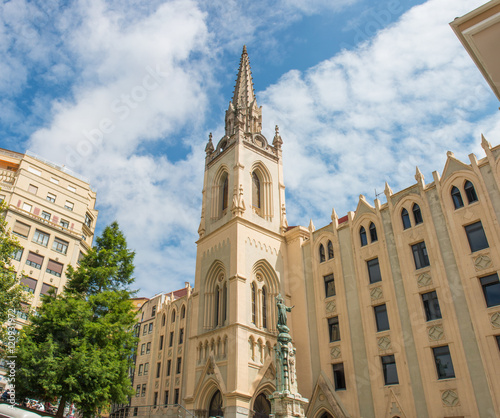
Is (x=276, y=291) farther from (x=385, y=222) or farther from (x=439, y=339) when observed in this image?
(x=439, y=339)

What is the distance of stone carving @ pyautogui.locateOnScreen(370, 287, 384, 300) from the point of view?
22.1 m

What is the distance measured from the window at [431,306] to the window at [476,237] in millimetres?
2916

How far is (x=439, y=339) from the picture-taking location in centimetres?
1891

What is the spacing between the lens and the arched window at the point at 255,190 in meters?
31.5

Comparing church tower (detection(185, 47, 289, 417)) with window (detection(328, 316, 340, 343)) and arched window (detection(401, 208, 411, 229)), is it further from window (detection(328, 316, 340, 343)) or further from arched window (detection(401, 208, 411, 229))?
arched window (detection(401, 208, 411, 229))

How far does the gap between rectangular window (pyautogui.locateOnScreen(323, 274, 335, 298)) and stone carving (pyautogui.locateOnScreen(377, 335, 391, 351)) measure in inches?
173

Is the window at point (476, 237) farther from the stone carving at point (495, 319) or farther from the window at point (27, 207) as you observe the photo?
the window at point (27, 207)

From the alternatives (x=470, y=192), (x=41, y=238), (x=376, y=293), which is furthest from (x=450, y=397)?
(x=41, y=238)

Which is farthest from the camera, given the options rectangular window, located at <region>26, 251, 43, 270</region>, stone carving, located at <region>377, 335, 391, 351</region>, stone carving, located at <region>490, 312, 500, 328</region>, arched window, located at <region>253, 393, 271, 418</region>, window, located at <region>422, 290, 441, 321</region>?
rectangular window, located at <region>26, 251, 43, 270</region>

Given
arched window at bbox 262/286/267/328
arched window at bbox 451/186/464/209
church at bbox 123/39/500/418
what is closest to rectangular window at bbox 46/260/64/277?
church at bbox 123/39/500/418

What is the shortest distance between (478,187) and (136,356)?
40062 mm

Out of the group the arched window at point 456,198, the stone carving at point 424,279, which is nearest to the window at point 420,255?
the stone carving at point 424,279

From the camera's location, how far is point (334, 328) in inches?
944

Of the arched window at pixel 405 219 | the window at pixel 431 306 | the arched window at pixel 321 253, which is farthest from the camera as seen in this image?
the arched window at pixel 321 253
